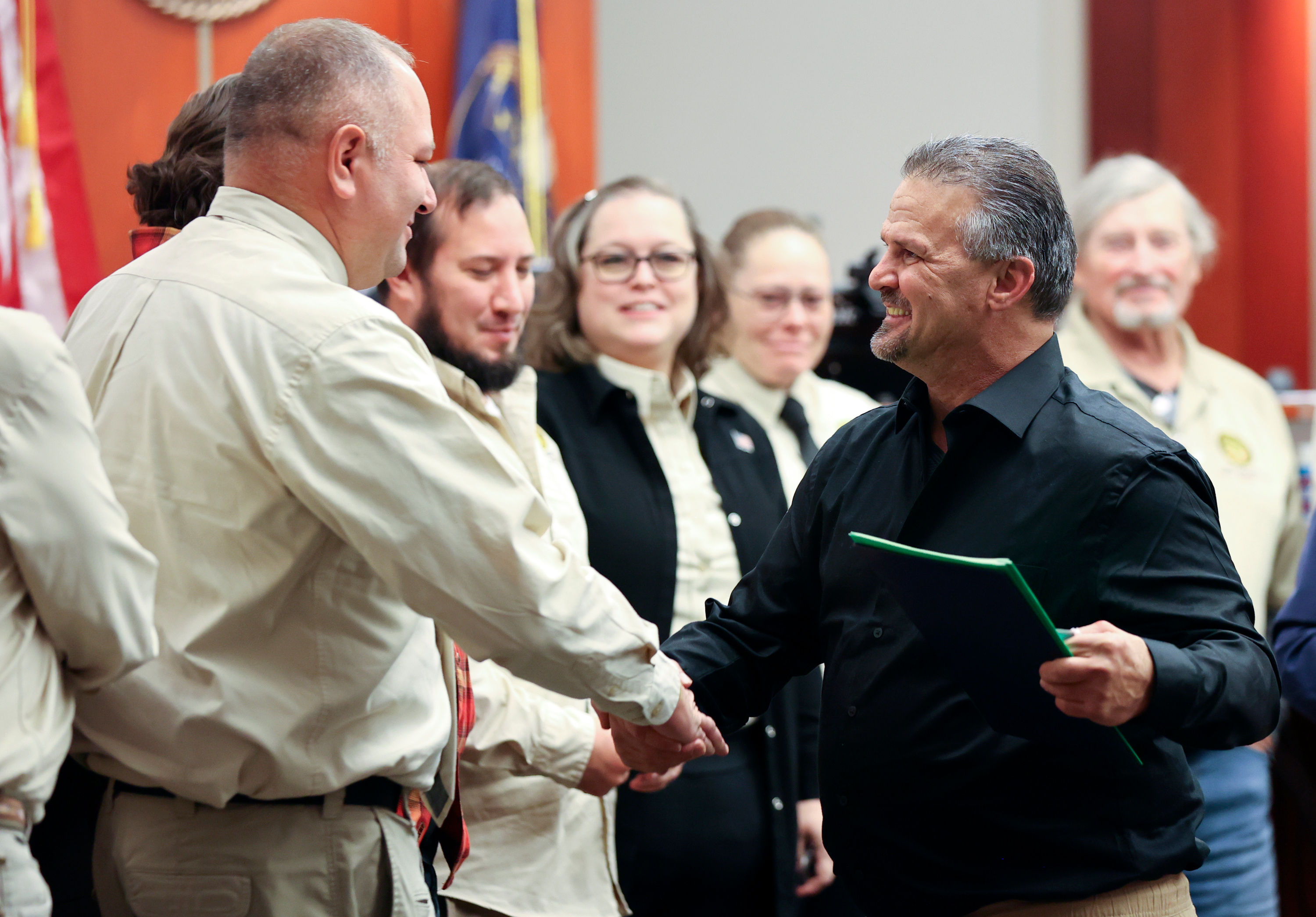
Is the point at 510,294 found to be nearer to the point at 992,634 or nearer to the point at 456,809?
A: the point at 456,809

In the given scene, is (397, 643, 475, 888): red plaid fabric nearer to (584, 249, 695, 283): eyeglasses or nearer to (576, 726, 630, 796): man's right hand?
(576, 726, 630, 796): man's right hand

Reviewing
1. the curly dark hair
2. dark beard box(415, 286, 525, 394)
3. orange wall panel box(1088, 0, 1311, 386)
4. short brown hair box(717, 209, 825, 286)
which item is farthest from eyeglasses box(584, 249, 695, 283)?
orange wall panel box(1088, 0, 1311, 386)

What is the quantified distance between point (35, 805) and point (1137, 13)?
5.44m

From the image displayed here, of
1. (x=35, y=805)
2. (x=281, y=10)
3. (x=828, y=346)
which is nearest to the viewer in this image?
(x=35, y=805)

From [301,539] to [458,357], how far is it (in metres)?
0.82

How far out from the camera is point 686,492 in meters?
2.40

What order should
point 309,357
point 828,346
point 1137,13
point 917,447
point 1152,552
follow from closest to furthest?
point 309,357, point 1152,552, point 917,447, point 828,346, point 1137,13

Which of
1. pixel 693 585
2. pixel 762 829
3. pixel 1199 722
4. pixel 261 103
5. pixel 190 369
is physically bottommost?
pixel 762 829

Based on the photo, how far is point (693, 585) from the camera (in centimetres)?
233

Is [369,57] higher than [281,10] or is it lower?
lower

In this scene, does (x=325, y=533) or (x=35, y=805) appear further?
(x=325, y=533)

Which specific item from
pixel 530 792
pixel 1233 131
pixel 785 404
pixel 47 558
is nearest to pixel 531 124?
pixel 785 404

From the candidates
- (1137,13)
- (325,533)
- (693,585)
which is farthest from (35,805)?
(1137,13)

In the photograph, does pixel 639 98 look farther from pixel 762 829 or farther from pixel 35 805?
pixel 35 805
